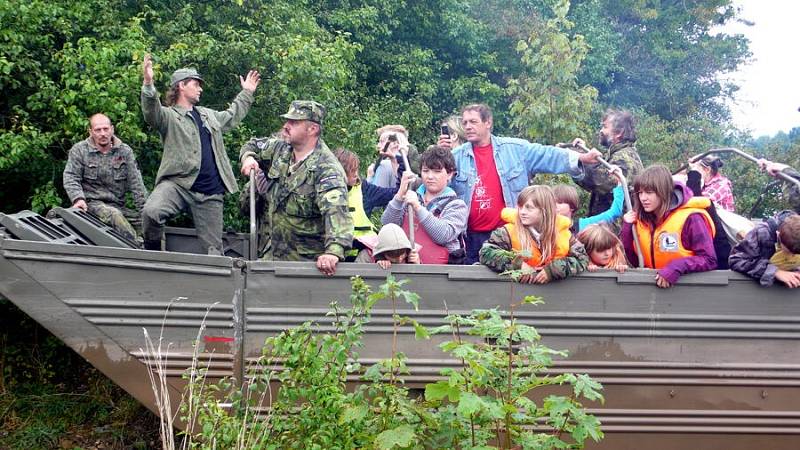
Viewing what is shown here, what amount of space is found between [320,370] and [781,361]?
10.2 feet

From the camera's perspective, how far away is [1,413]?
23.6 ft

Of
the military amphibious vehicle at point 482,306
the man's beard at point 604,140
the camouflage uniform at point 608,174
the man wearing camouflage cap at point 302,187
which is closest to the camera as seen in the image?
the military amphibious vehicle at point 482,306

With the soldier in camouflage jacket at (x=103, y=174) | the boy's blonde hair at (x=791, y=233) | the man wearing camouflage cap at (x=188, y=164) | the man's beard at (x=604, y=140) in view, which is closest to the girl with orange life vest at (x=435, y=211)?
the man wearing camouflage cap at (x=188, y=164)

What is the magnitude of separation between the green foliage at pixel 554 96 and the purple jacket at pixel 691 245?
708 centimetres

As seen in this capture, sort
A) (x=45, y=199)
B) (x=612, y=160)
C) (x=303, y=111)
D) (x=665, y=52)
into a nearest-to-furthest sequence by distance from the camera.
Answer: (x=303, y=111)
(x=612, y=160)
(x=45, y=199)
(x=665, y=52)

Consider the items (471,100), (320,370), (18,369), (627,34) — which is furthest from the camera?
(627,34)

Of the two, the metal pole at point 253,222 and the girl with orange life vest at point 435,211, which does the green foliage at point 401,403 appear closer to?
the metal pole at point 253,222

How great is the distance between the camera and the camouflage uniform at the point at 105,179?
7.34 metres

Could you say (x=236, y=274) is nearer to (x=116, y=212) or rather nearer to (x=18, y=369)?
(x=116, y=212)

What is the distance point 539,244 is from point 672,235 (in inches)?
34.1

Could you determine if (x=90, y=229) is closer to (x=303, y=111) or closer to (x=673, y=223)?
(x=303, y=111)

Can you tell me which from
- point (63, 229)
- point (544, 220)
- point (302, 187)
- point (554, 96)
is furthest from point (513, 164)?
point (554, 96)

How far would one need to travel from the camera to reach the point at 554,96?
13766mm

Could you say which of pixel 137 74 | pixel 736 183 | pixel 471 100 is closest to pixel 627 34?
pixel 471 100
